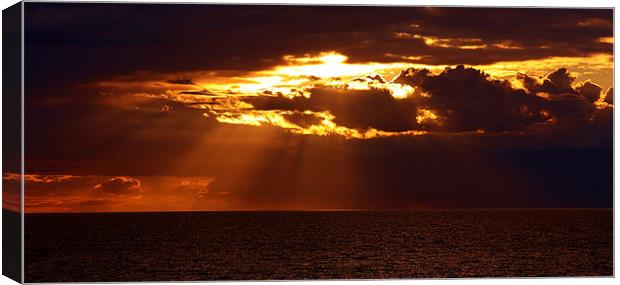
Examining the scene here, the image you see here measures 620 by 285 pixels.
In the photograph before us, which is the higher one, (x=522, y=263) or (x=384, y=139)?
(x=384, y=139)

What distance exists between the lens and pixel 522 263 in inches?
750

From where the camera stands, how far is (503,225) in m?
57.8

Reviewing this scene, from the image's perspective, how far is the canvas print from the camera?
732 inches

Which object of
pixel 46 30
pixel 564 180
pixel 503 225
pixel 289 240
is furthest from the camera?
pixel 503 225

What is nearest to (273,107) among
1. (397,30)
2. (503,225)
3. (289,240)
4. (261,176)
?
(261,176)

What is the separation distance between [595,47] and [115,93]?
8111 mm

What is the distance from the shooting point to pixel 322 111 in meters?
19.1

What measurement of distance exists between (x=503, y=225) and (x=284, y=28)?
4087 cm

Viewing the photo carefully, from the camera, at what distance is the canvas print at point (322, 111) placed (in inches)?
732

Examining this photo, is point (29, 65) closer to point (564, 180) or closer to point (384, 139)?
point (384, 139)

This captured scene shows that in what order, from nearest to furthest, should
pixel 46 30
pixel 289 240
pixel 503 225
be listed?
pixel 46 30
pixel 289 240
pixel 503 225

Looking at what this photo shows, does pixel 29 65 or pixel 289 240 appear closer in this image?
pixel 29 65

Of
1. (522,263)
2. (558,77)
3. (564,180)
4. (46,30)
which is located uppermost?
(46,30)

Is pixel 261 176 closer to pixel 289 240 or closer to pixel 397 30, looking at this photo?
pixel 397 30
